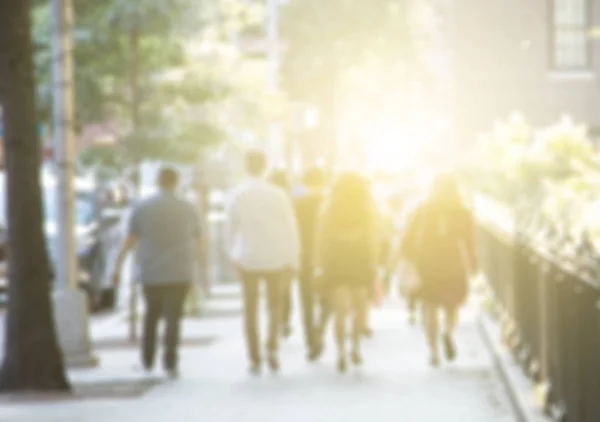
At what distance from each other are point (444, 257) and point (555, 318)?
6023 mm

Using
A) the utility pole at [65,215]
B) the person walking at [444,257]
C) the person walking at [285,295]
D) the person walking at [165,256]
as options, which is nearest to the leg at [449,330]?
the person walking at [444,257]

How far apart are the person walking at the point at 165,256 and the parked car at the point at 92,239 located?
365 inches

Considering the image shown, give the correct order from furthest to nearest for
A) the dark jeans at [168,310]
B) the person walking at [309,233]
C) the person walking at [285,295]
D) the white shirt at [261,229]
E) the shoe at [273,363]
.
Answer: the person walking at [285,295]
the person walking at [309,233]
the shoe at [273,363]
the white shirt at [261,229]
the dark jeans at [168,310]

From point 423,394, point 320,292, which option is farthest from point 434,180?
point 423,394

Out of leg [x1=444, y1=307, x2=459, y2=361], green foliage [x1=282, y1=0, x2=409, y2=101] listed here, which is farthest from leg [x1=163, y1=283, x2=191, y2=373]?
green foliage [x1=282, y1=0, x2=409, y2=101]

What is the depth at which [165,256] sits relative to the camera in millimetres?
16609

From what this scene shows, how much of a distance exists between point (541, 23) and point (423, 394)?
26.9 m

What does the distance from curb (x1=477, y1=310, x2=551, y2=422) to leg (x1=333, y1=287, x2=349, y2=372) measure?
1.37 meters

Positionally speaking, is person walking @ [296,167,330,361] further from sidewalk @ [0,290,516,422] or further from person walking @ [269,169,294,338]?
person walking @ [269,169,294,338]

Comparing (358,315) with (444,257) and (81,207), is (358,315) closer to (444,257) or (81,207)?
(444,257)

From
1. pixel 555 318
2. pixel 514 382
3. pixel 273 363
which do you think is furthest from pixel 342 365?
pixel 555 318

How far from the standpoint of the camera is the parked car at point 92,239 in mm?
26884

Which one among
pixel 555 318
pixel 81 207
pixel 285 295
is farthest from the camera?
pixel 81 207

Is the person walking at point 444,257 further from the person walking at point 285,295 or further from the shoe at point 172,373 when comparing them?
the person walking at point 285,295
